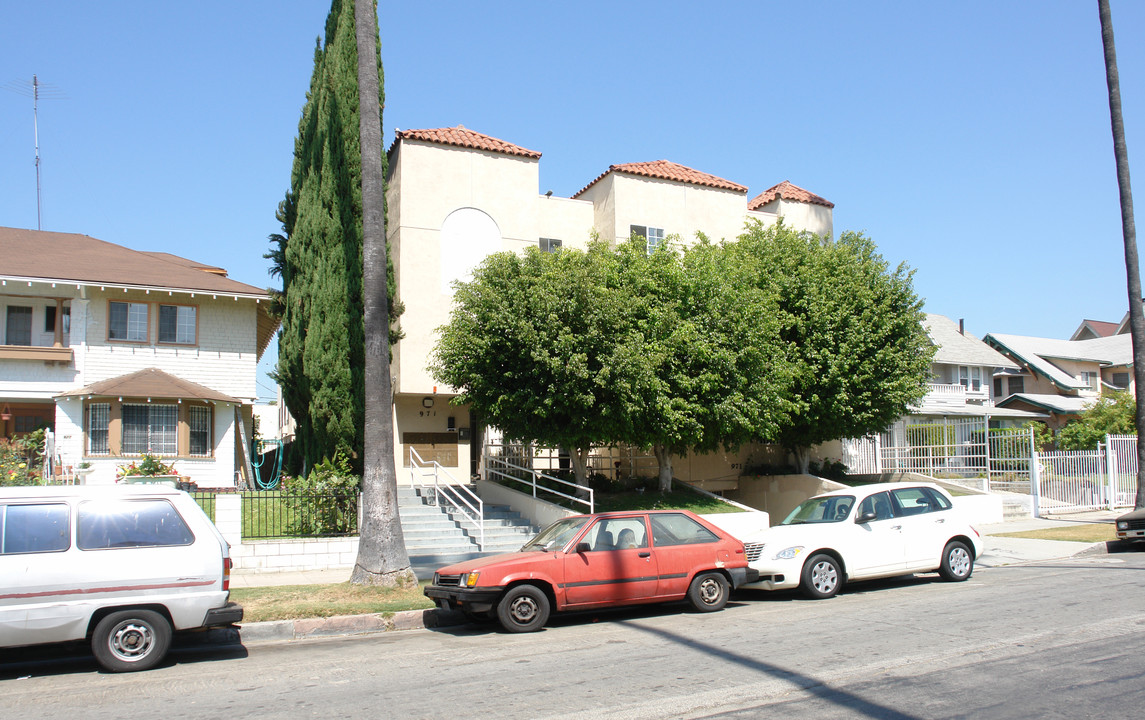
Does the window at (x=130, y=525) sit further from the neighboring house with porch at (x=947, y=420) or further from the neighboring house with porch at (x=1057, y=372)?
the neighboring house with porch at (x=1057, y=372)

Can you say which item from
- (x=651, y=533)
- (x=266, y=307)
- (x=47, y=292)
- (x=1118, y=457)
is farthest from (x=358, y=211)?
(x=1118, y=457)

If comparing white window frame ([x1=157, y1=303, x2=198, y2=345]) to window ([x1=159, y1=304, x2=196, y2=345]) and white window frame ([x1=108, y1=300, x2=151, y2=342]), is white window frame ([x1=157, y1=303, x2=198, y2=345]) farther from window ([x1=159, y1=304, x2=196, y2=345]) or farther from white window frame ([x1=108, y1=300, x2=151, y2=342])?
white window frame ([x1=108, y1=300, x2=151, y2=342])

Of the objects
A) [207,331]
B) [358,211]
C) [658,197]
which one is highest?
[658,197]

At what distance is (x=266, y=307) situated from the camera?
912 inches

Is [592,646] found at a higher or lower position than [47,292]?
lower

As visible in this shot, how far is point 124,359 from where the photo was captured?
21.5 m

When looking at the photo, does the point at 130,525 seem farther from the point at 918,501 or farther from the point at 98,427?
the point at 98,427

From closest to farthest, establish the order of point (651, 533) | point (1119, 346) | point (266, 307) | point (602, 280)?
1. point (651, 533)
2. point (602, 280)
3. point (266, 307)
4. point (1119, 346)

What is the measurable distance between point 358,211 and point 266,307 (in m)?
5.38

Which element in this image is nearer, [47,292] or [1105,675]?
[1105,675]

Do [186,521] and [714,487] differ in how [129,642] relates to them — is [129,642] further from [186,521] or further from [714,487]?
[714,487]

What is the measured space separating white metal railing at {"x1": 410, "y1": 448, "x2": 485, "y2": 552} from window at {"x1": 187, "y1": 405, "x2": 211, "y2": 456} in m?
5.26

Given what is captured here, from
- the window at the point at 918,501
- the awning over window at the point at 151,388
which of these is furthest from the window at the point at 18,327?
the window at the point at 918,501

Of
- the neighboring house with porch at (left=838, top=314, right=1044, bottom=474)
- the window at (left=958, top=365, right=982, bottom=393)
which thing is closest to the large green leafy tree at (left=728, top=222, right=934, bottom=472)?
the neighboring house with porch at (left=838, top=314, right=1044, bottom=474)
